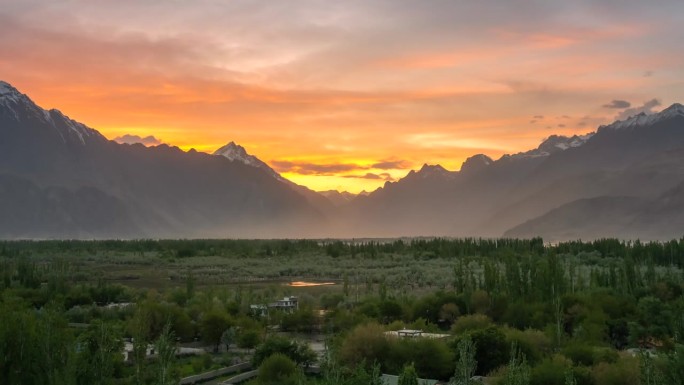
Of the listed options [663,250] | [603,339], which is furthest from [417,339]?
[663,250]

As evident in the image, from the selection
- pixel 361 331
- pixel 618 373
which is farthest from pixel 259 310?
pixel 618 373

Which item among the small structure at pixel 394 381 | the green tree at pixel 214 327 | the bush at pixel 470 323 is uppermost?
the bush at pixel 470 323

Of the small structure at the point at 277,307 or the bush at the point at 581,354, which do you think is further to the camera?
the small structure at the point at 277,307

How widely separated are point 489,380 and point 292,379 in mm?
8121

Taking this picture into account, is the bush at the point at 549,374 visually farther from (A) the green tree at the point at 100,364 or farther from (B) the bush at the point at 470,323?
(A) the green tree at the point at 100,364

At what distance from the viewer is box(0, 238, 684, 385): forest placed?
24.1 metres

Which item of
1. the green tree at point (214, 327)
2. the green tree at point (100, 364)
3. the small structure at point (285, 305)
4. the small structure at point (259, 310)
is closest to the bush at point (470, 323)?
the green tree at point (214, 327)

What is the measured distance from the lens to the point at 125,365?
35531 mm

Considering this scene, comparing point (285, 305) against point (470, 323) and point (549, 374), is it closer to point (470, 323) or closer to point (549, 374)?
point (470, 323)

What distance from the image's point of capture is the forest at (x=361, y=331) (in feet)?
79.2

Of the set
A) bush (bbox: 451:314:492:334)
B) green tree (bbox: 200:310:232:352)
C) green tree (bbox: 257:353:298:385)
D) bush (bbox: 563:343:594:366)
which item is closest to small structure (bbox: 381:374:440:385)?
green tree (bbox: 257:353:298:385)

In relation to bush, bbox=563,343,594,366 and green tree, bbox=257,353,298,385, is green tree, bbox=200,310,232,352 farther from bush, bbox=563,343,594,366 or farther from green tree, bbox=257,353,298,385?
bush, bbox=563,343,594,366

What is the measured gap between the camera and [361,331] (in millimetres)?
34562

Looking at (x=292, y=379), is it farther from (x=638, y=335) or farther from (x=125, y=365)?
(x=638, y=335)
